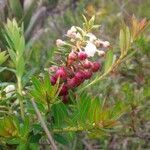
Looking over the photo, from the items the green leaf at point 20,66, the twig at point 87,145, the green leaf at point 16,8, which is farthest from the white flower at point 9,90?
the twig at point 87,145

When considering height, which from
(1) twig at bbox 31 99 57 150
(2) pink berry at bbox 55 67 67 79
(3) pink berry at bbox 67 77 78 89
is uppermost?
(2) pink berry at bbox 55 67 67 79

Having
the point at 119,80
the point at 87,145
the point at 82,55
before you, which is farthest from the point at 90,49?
the point at 119,80

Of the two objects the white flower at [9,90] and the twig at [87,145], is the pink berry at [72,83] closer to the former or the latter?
the white flower at [9,90]

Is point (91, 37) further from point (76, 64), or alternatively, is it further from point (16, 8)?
point (16, 8)

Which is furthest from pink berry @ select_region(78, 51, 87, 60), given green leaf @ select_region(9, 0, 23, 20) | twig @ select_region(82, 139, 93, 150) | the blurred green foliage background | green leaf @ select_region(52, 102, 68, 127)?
twig @ select_region(82, 139, 93, 150)

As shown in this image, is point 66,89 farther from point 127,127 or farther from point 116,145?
point 116,145

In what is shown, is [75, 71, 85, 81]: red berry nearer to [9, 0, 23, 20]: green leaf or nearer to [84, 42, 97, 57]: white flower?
[84, 42, 97, 57]: white flower

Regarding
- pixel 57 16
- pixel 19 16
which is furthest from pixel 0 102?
pixel 57 16

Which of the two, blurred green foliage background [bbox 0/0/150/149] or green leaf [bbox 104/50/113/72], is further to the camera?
blurred green foliage background [bbox 0/0/150/149]
